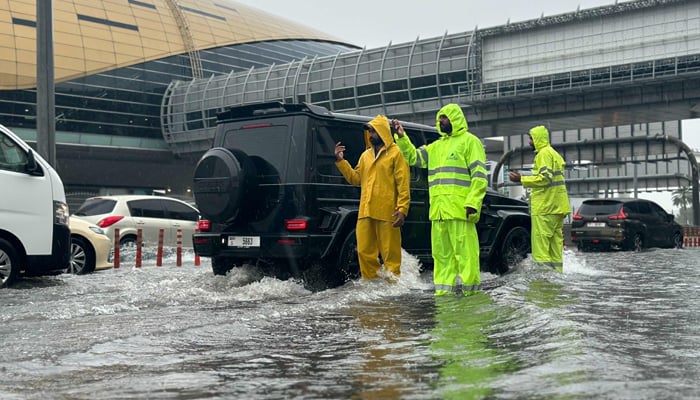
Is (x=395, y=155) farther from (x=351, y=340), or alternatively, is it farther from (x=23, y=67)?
(x=23, y=67)

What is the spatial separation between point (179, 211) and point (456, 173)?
10.9 meters

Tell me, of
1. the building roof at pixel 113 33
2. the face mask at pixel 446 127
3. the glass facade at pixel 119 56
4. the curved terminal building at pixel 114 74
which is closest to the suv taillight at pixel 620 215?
the face mask at pixel 446 127

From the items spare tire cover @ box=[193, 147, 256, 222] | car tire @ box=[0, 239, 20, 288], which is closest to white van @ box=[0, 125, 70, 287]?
car tire @ box=[0, 239, 20, 288]

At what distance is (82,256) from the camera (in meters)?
12.3

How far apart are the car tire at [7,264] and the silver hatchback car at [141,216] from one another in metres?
6.44

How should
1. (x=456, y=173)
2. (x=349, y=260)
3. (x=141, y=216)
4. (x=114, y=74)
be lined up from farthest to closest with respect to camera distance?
(x=114, y=74) → (x=141, y=216) → (x=349, y=260) → (x=456, y=173)

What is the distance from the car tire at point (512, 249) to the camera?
10.5 metres

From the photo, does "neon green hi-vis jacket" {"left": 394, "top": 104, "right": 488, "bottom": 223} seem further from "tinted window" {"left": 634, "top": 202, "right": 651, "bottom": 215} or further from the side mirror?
"tinted window" {"left": 634, "top": 202, "right": 651, "bottom": 215}

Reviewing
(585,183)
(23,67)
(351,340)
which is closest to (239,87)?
(23,67)

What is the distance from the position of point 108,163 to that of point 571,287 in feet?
175

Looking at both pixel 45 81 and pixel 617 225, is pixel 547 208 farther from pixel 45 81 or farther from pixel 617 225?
pixel 617 225

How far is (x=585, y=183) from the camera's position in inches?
2470

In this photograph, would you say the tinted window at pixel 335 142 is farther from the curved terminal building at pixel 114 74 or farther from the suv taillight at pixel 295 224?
the curved terminal building at pixel 114 74

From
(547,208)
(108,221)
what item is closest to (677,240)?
(547,208)
